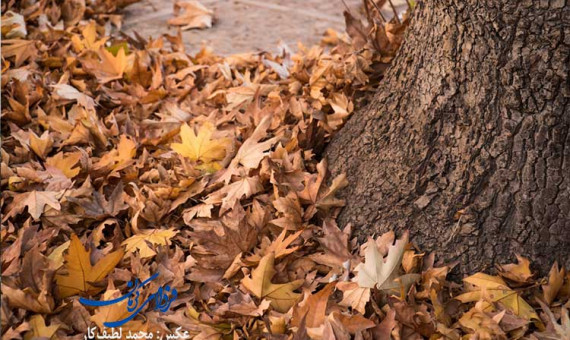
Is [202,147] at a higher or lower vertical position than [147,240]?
higher

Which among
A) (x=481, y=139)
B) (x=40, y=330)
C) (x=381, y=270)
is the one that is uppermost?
(x=481, y=139)

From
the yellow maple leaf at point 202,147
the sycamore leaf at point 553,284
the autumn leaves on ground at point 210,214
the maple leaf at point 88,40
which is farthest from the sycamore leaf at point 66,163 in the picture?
the sycamore leaf at point 553,284

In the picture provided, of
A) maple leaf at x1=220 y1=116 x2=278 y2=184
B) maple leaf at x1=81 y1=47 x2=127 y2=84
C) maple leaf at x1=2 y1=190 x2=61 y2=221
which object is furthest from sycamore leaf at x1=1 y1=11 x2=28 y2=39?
maple leaf at x1=220 y1=116 x2=278 y2=184

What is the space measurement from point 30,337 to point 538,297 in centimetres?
141

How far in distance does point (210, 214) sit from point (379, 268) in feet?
2.00

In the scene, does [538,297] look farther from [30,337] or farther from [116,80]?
[116,80]

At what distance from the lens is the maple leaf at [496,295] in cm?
189

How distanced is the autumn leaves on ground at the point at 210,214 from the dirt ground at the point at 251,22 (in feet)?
1.73

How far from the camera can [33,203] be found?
224 cm

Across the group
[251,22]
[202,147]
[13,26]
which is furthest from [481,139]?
[13,26]

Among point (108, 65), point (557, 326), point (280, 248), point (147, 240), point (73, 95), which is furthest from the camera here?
point (108, 65)

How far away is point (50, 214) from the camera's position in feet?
7.41

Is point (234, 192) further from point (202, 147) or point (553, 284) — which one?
point (553, 284)

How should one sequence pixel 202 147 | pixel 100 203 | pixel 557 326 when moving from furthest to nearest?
pixel 202 147 → pixel 100 203 → pixel 557 326
